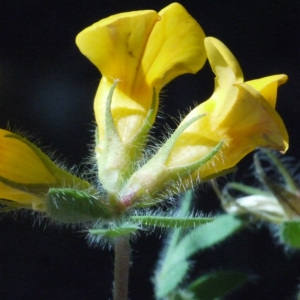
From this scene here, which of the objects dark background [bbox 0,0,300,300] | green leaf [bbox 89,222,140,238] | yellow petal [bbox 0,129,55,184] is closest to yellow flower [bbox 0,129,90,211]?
yellow petal [bbox 0,129,55,184]

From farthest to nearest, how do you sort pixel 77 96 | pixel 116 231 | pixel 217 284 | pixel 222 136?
1. pixel 77 96
2. pixel 217 284
3. pixel 222 136
4. pixel 116 231

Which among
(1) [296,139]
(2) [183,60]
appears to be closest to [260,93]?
(2) [183,60]

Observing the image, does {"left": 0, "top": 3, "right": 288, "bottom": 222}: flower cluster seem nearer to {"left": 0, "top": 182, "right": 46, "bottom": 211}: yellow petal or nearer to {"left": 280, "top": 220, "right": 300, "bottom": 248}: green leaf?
{"left": 0, "top": 182, "right": 46, "bottom": 211}: yellow petal

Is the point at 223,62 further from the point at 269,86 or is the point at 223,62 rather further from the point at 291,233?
the point at 291,233

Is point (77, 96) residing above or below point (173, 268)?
below

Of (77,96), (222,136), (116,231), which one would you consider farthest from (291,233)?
(77,96)

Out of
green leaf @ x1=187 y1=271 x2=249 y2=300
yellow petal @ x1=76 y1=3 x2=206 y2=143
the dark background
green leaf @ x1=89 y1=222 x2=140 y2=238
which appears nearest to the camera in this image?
green leaf @ x1=89 y1=222 x2=140 y2=238
